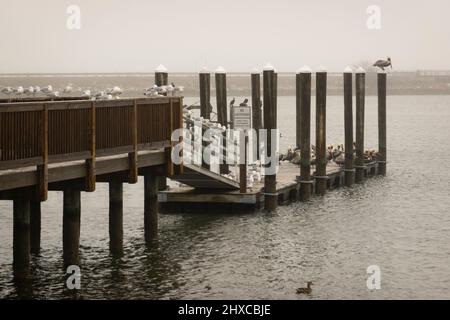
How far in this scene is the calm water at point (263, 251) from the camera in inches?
1043

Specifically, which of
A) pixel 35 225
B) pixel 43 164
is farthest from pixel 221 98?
pixel 43 164

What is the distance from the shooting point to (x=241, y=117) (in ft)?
124

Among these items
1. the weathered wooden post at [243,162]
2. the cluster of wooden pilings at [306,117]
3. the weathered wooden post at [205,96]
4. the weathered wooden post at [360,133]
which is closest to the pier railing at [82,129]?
the weathered wooden post at [243,162]

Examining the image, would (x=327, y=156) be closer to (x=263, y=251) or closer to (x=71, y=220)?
(x=263, y=251)

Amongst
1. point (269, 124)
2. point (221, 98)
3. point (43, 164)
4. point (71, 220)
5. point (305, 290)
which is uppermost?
point (221, 98)

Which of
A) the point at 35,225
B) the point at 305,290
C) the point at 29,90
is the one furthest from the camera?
the point at 29,90

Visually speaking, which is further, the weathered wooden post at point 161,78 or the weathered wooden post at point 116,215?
the weathered wooden post at point 161,78

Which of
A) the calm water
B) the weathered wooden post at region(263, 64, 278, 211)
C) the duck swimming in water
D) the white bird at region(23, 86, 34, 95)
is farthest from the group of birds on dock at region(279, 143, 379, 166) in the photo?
the duck swimming in water

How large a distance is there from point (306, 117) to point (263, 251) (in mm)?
10901

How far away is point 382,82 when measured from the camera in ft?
174

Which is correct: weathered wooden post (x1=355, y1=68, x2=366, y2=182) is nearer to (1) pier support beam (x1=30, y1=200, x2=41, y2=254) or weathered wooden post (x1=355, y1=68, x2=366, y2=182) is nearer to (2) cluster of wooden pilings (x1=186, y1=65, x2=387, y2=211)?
(2) cluster of wooden pilings (x1=186, y1=65, x2=387, y2=211)

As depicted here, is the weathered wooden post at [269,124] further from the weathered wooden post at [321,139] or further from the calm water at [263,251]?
the weathered wooden post at [321,139]

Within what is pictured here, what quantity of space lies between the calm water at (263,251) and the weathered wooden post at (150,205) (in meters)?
0.42
